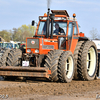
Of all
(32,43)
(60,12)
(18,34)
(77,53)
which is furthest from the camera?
(18,34)

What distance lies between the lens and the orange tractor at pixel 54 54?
9.08 meters

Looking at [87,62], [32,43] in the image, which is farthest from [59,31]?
[87,62]

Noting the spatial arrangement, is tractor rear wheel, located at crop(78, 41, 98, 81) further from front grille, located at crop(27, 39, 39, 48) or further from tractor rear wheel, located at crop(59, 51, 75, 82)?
front grille, located at crop(27, 39, 39, 48)

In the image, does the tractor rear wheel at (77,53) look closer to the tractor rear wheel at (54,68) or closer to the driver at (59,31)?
the driver at (59,31)

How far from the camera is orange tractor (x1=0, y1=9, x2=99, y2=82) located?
908 centimetres

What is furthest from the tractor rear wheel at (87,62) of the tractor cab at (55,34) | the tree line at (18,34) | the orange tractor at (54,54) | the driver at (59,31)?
the tree line at (18,34)

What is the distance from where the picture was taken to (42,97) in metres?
6.38

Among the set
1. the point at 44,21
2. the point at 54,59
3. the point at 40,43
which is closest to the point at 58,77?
the point at 54,59

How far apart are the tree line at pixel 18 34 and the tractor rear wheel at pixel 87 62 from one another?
257 feet

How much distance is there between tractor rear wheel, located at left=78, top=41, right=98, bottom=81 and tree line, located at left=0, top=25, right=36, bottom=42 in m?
78.3

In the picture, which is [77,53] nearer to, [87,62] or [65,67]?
[87,62]

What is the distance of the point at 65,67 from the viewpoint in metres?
9.36

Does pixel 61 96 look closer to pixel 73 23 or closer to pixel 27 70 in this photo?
pixel 27 70

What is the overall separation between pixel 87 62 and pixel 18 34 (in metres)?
81.6
